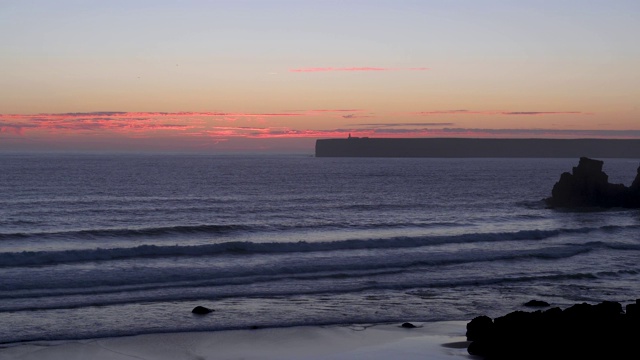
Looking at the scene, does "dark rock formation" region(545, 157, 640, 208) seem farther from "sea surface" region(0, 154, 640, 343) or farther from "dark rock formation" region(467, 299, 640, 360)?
"dark rock formation" region(467, 299, 640, 360)

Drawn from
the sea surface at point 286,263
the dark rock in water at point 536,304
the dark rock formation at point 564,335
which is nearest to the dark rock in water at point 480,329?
the dark rock formation at point 564,335

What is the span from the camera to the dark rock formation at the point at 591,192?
2435 inches

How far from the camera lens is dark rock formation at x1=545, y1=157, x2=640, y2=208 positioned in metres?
61.8

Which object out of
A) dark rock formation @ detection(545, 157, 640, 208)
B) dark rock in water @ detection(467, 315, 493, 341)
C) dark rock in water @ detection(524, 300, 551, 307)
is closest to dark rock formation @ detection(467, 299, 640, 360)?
dark rock in water @ detection(467, 315, 493, 341)

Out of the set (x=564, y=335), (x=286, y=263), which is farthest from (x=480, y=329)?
(x=286, y=263)

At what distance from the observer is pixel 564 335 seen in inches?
678

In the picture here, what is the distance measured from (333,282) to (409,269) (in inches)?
178

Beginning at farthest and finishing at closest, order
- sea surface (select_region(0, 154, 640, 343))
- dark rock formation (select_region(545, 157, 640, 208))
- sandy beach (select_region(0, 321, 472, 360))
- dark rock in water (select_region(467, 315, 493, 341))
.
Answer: dark rock formation (select_region(545, 157, 640, 208))
sea surface (select_region(0, 154, 640, 343))
dark rock in water (select_region(467, 315, 493, 341))
sandy beach (select_region(0, 321, 472, 360))

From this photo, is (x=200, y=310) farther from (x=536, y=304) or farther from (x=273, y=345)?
(x=536, y=304)

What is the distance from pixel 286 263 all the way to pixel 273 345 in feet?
39.7

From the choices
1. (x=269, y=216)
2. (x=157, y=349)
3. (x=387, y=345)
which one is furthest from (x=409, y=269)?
(x=269, y=216)

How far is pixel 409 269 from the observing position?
30312mm

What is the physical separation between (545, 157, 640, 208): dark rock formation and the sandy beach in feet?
149

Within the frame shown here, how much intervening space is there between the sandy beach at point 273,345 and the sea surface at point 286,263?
781 mm
